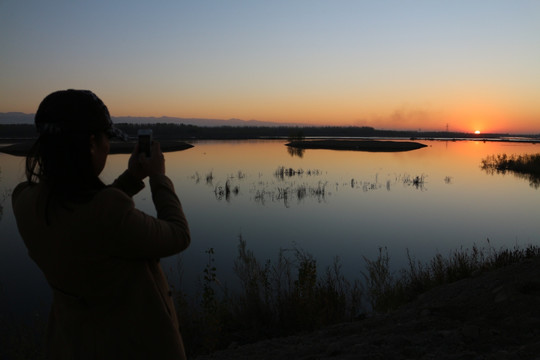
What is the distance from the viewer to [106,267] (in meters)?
1.29

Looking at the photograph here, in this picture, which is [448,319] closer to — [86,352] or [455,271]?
[455,271]

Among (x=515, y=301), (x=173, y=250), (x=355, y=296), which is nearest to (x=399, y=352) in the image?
(x=515, y=301)

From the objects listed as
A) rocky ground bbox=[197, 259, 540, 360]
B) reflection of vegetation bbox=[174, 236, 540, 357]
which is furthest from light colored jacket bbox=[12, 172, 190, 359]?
reflection of vegetation bbox=[174, 236, 540, 357]

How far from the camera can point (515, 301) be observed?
4.66 metres

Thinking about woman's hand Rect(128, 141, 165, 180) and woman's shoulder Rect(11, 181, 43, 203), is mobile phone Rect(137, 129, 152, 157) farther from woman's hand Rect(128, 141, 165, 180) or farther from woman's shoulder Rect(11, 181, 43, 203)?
woman's shoulder Rect(11, 181, 43, 203)

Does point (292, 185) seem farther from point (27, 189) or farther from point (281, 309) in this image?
point (27, 189)

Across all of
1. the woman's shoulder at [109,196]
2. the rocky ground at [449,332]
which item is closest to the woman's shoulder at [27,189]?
the woman's shoulder at [109,196]

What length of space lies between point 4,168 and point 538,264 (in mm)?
32192

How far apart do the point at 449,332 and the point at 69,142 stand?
435 cm

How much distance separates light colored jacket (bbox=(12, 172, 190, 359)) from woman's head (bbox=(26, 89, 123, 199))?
0.24 ft

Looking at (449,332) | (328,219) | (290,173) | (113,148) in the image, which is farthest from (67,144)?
(113,148)

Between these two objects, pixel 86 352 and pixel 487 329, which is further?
pixel 487 329

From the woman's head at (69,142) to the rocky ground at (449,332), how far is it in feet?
11.2

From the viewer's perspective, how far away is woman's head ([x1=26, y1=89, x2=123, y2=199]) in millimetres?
1276
